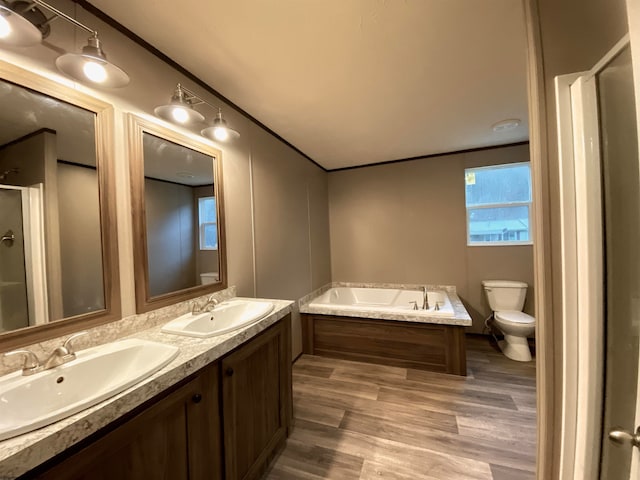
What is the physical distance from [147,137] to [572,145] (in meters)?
1.86

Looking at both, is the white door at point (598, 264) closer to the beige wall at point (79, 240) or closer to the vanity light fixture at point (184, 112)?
the vanity light fixture at point (184, 112)

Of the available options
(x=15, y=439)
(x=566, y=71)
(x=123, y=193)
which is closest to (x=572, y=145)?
(x=566, y=71)

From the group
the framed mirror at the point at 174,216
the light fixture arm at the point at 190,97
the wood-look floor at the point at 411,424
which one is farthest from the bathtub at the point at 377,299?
the light fixture arm at the point at 190,97

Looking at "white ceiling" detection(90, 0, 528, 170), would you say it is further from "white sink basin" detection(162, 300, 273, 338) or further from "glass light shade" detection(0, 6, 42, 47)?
"white sink basin" detection(162, 300, 273, 338)

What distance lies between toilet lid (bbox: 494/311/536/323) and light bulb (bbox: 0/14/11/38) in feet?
12.7

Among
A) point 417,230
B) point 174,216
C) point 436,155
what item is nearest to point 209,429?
point 174,216

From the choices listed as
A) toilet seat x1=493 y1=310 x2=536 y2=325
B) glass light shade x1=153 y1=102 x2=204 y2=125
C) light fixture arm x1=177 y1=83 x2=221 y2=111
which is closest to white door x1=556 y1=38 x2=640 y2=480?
glass light shade x1=153 y1=102 x2=204 y2=125

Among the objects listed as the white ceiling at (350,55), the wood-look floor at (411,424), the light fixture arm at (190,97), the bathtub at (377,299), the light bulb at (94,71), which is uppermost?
the white ceiling at (350,55)

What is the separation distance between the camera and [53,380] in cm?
89

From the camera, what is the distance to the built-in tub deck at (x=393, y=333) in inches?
100

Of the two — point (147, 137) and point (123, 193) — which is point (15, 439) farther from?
point (147, 137)

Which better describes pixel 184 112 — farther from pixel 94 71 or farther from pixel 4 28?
pixel 4 28

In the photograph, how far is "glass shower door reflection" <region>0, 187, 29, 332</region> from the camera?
3.02 ft

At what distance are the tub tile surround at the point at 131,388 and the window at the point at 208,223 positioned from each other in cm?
39
